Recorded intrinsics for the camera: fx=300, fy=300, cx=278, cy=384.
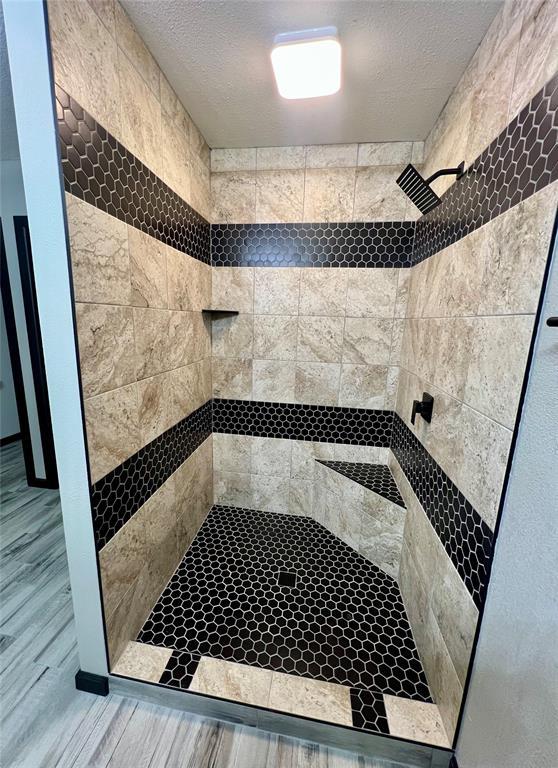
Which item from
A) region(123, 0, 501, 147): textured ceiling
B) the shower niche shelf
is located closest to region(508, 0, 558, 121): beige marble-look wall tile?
region(123, 0, 501, 147): textured ceiling

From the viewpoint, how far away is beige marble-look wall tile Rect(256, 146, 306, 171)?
5.56 ft

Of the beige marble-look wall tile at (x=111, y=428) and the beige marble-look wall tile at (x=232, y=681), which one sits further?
the beige marble-look wall tile at (x=232, y=681)

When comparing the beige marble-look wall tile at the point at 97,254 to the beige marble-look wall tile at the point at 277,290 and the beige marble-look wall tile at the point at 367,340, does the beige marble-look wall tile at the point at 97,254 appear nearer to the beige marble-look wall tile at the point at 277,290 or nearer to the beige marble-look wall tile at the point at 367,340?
the beige marble-look wall tile at the point at 277,290

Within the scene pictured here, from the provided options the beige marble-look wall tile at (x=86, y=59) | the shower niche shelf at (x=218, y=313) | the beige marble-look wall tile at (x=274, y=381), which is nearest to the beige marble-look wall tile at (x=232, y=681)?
the beige marble-look wall tile at (x=274, y=381)

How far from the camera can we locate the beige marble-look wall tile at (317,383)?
190cm

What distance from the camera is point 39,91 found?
0.74 m

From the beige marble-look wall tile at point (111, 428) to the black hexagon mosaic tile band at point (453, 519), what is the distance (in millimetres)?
1139

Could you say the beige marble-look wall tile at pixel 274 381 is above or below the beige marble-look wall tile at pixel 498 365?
below

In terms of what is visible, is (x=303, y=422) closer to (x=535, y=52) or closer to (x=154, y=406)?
(x=154, y=406)

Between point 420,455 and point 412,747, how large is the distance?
0.94 metres

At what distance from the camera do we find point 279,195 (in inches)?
69.0

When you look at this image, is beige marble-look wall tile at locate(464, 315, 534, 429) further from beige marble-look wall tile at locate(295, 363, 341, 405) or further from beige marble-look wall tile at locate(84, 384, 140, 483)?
beige marble-look wall tile at locate(84, 384, 140, 483)

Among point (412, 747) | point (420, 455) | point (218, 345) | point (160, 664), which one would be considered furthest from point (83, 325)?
point (412, 747)

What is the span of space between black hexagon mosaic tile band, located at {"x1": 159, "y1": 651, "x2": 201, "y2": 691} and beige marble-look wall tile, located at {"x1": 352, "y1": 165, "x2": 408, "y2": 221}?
2250 millimetres
